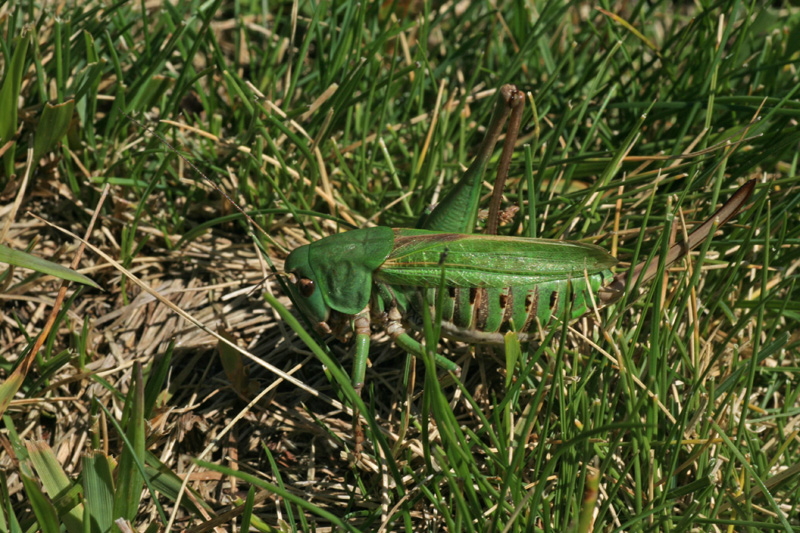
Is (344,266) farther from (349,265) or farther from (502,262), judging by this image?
(502,262)

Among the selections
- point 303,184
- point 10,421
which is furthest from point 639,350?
point 10,421

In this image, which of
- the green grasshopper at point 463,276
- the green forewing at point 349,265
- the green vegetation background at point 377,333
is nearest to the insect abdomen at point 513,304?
the green grasshopper at point 463,276

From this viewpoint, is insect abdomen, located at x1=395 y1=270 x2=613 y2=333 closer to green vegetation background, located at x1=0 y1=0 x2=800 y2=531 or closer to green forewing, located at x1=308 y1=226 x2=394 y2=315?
green vegetation background, located at x1=0 y1=0 x2=800 y2=531

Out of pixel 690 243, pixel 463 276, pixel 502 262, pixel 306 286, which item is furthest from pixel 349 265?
pixel 690 243

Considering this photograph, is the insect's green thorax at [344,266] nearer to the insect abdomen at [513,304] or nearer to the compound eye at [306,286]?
the compound eye at [306,286]

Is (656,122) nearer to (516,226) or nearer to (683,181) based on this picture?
(683,181)

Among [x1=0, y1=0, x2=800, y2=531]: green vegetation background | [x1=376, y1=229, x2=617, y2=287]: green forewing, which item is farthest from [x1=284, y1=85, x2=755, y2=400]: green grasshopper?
[x1=0, y1=0, x2=800, y2=531]: green vegetation background

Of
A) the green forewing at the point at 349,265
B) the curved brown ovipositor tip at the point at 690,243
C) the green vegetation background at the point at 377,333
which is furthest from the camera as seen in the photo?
the green forewing at the point at 349,265
